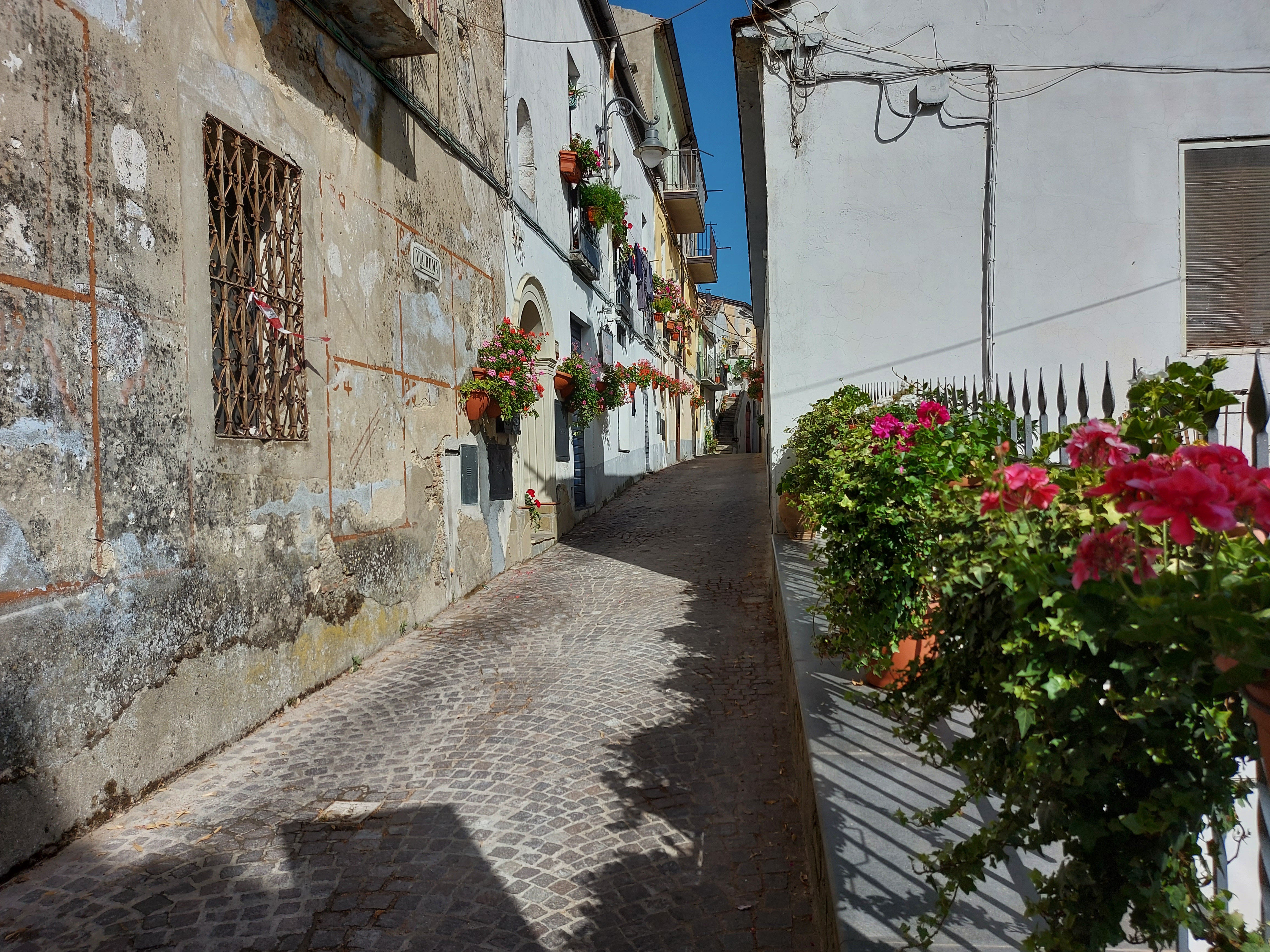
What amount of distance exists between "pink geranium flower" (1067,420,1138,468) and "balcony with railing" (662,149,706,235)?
20.2 metres

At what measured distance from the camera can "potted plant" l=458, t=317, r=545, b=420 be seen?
780 centimetres

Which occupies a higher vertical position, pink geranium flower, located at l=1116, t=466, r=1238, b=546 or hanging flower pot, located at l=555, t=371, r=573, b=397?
hanging flower pot, located at l=555, t=371, r=573, b=397

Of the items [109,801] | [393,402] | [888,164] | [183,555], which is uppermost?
[888,164]

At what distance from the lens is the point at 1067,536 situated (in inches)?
57.9

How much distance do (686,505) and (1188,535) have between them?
12337mm

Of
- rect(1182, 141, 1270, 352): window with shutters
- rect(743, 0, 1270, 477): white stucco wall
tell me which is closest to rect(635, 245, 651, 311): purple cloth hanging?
rect(743, 0, 1270, 477): white stucco wall

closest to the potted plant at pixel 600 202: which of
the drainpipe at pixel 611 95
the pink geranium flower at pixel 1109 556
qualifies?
the drainpipe at pixel 611 95

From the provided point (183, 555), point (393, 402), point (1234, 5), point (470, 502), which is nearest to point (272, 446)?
point (183, 555)

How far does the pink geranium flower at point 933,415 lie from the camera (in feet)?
11.5

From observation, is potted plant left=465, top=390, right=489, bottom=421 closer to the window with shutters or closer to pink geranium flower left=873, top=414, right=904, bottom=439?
pink geranium flower left=873, top=414, right=904, bottom=439

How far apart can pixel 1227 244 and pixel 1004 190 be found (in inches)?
74.9

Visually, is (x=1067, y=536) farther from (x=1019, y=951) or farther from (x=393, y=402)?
(x=393, y=402)

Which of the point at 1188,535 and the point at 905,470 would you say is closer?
the point at 1188,535

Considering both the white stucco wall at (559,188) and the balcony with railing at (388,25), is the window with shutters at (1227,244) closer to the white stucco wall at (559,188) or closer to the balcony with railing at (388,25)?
the balcony with railing at (388,25)
